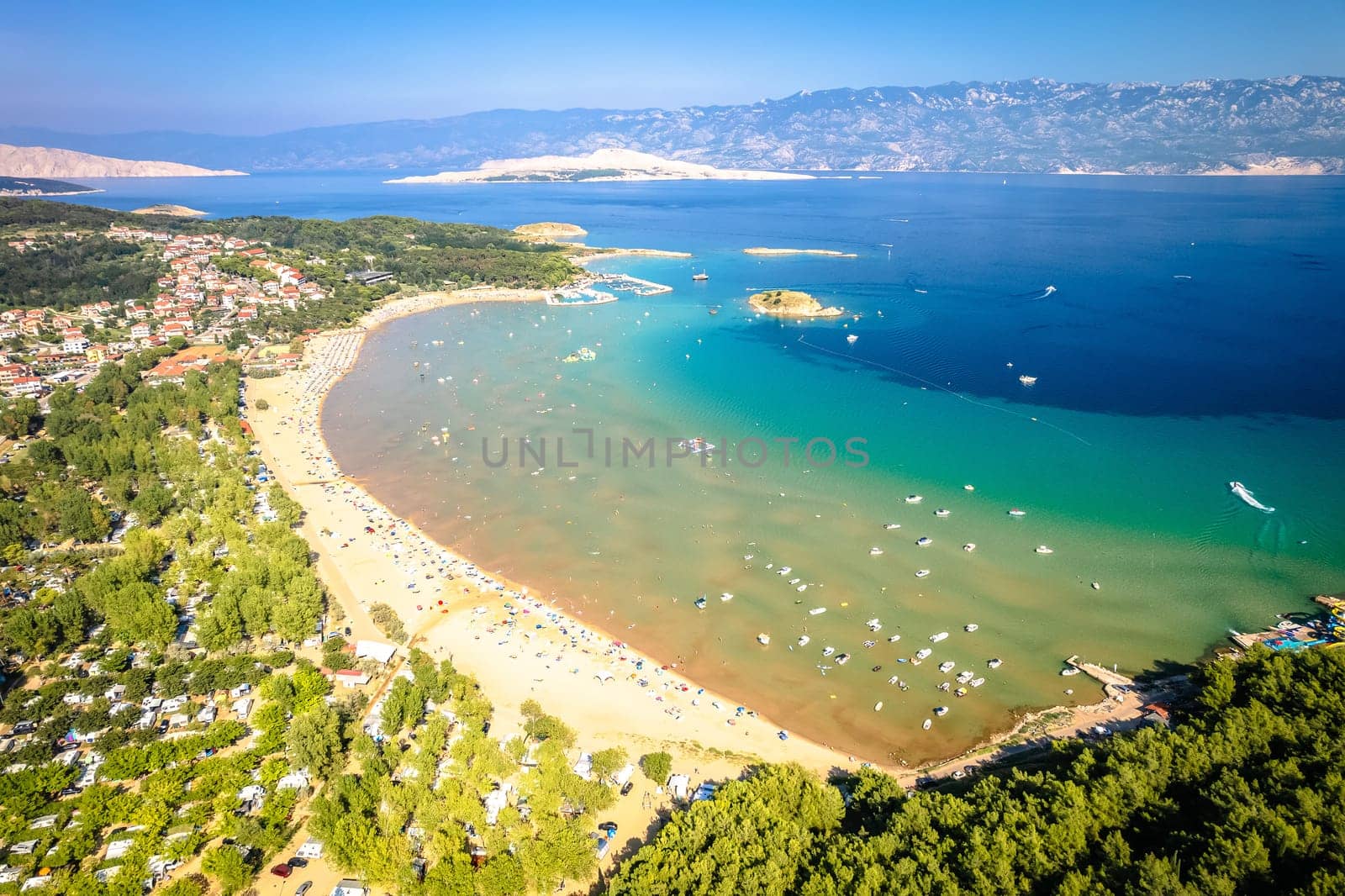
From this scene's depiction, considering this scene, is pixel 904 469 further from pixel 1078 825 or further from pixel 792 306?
pixel 792 306

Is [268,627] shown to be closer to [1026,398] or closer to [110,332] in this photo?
[1026,398]

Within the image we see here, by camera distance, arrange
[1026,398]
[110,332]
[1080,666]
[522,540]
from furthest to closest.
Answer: [110,332] → [1026,398] → [522,540] → [1080,666]

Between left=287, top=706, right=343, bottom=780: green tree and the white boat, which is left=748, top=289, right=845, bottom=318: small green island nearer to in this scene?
the white boat

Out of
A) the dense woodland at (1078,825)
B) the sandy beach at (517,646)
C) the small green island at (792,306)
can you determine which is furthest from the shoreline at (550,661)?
the small green island at (792,306)

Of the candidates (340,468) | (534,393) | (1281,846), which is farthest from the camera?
(534,393)

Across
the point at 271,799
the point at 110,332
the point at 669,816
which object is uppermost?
the point at 110,332

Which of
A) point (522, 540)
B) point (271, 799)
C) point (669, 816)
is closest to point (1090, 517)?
point (669, 816)

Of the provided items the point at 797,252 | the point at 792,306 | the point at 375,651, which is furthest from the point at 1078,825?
the point at 797,252
